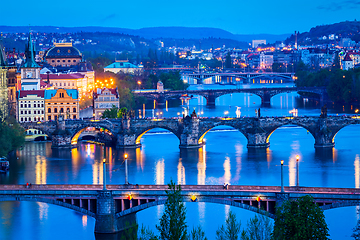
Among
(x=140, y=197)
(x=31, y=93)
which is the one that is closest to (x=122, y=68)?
(x=31, y=93)

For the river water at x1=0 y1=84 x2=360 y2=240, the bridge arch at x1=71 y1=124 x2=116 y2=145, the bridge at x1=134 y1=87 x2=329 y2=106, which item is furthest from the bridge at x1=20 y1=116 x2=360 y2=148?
the bridge at x1=134 y1=87 x2=329 y2=106

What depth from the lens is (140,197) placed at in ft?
94.2

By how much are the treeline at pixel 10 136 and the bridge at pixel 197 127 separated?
1.35 meters

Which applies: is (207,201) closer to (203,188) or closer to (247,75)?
(203,188)

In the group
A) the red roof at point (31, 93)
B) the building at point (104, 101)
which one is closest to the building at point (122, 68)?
the building at point (104, 101)

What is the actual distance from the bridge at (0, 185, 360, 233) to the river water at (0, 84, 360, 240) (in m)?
1.53

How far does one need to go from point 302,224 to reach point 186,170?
2136 cm

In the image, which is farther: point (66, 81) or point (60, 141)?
point (66, 81)

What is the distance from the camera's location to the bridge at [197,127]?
51.9m

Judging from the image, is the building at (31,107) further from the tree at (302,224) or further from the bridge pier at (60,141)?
the tree at (302,224)

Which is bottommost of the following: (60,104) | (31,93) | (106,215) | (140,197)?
(106,215)

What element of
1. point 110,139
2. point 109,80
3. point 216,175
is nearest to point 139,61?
point 109,80

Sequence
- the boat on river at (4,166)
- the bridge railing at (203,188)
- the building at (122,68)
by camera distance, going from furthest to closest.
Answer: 1. the building at (122,68)
2. the boat on river at (4,166)
3. the bridge railing at (203,188)

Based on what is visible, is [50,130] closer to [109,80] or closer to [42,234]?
[42,234]
